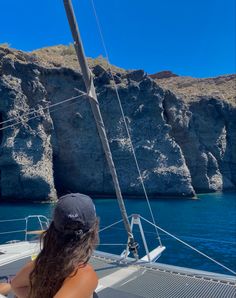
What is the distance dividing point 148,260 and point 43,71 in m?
43.1

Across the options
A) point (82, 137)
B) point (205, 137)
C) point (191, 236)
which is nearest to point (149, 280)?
point (191, 236)

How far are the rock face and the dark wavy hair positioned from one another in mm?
40767

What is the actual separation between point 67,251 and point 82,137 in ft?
151

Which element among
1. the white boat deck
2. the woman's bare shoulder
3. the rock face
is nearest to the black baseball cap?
the woman's bare shoulder

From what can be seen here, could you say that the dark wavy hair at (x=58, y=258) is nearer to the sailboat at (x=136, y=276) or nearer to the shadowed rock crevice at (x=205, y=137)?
the sailboat at (x=136, y=276)

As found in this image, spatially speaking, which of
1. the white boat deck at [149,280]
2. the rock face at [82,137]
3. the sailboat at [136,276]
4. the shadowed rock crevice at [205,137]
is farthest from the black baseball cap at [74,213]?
the shadowed rock crevice at [205,137]

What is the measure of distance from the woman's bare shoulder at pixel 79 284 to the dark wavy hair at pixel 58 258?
0.03 meters

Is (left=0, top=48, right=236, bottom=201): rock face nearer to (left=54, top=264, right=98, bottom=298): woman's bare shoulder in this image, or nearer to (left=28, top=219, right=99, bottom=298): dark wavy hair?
(left=28, top=219, right=99, bottom=298): dark wavy hair

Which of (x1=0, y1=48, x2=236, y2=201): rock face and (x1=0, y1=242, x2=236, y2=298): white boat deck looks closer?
(x1=0, y1=242, x2=236, y2=298): white boat deck

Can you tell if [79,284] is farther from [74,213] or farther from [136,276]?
[136,276]

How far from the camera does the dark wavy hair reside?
169cm

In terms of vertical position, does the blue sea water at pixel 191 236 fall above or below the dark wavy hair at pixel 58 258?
below

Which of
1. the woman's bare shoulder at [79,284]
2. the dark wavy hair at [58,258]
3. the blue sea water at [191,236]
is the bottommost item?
the blue sea water at [191,236]

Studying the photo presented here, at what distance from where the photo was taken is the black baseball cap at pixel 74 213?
1720mm
